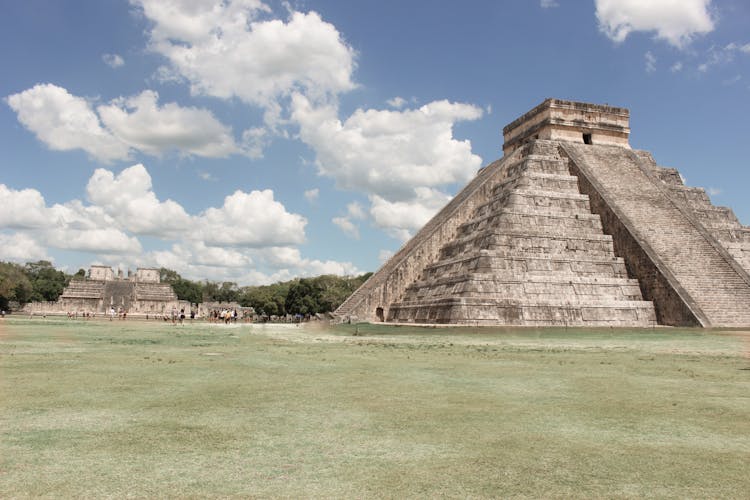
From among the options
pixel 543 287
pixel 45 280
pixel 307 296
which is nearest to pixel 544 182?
pixel 543 287

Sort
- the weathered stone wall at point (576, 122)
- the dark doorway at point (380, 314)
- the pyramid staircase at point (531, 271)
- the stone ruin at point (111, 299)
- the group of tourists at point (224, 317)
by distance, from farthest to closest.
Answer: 1. the stone ruin at point (111, 299)
2. the group of tourists at point (224, 317)
3. the weathered stone wall at point (576, 122)
4. the dark doorway at point (380, 314)
5. the pyramid staircase at point (531, 271)

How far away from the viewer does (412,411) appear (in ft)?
18.9

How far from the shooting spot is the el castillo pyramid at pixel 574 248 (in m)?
21.7

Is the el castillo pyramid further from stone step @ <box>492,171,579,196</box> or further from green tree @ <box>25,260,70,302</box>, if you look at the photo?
green tree @ <box>25,260,70,302</box>

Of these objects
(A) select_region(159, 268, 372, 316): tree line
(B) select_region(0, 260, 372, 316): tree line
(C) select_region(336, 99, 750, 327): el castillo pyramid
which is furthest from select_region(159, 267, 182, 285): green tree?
(C) select_region(336, 99, 750, 327): el castillo pyramid

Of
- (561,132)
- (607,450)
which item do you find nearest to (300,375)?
A: (607,450)

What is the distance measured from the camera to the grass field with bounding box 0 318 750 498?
11.9ft

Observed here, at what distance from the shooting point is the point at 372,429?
498 centimetres

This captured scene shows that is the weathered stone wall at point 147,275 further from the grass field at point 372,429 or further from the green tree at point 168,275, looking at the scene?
the grass field at point 372,429

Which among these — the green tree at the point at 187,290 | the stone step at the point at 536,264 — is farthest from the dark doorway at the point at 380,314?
the green tree at the point at 187,290

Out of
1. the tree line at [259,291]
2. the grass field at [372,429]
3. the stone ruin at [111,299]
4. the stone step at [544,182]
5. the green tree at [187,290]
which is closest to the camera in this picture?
the grass field at [372,429]

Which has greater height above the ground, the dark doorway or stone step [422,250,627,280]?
stone step [422,250,627,280]

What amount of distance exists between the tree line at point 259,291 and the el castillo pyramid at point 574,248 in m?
31.0

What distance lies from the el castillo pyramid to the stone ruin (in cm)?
4693
